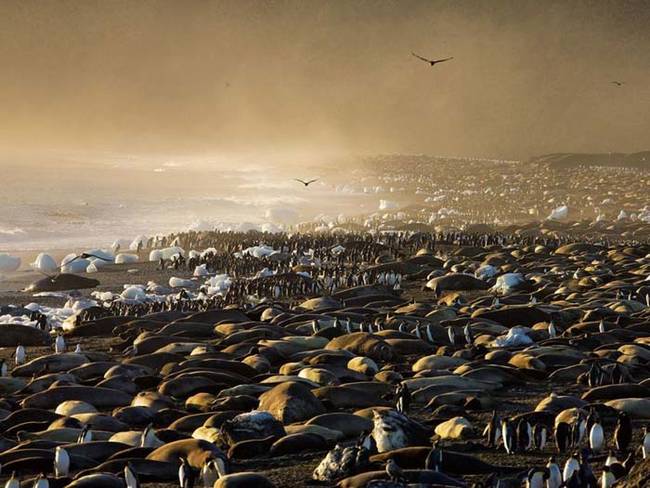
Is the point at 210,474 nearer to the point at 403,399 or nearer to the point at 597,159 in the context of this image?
the point at 403,399

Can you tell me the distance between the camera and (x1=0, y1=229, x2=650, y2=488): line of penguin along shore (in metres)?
7.55

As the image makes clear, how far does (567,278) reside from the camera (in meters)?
23.7

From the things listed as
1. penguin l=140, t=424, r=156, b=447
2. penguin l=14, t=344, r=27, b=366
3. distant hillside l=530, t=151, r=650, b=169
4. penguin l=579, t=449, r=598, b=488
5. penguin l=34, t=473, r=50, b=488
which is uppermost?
distant hillside l=530, t=151, r=650, b=169

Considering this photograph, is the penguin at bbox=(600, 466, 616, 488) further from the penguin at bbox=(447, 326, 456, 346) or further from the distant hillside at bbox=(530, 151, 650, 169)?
the distant hillside at bbox=(530, 151, 650, 169)

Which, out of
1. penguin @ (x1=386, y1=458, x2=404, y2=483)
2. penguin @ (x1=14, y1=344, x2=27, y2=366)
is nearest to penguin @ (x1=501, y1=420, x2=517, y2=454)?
penguin @ (x1=386, y1=458, x2=404, y2=483)

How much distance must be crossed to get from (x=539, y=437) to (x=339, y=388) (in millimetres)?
2649

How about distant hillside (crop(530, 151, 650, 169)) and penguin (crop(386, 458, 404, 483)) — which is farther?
distant hillside (crop(530, 151, 650, 169))

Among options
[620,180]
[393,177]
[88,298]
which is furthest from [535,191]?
[88,298]

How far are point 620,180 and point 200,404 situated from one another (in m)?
73.5

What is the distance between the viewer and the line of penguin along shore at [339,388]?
7547 millimetres

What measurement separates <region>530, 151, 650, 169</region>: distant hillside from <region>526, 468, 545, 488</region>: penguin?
337 feet

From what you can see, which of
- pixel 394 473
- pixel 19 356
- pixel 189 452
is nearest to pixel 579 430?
pixel 394 473

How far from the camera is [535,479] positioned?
6617 millimetres

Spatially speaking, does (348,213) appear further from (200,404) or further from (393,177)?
(200,404)
